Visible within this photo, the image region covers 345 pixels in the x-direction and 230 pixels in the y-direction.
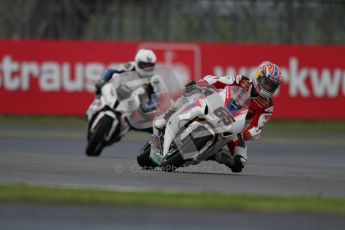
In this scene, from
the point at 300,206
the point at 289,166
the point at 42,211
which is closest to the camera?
the point at 42,211

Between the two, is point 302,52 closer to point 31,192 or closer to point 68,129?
point 68,129

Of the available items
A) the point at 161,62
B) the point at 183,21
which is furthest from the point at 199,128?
the point at 183,21

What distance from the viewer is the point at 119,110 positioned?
1603 cm

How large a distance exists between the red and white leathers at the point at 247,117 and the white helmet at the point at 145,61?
3529mm

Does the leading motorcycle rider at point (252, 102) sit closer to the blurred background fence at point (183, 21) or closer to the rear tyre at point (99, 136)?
the rear tyre at point (99, 136)

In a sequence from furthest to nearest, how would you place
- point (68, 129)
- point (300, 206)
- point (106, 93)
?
point (68, 129) < point (106, 93) < point (300, 206)

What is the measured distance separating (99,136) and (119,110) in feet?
1.81

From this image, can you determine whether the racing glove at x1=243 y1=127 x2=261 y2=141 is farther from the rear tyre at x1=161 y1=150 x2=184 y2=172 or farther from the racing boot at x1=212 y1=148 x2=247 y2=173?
the rear tyre at x1=161 y1=150 x2=184 y2=172

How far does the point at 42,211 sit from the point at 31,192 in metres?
1.07

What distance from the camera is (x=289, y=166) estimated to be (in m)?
15.2

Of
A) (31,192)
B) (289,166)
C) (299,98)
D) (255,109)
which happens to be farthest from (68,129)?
(31,192)

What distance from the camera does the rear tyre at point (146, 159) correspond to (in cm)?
1291

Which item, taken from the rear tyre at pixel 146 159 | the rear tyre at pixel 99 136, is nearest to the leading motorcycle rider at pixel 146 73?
the rear tyre at pixel 99 136

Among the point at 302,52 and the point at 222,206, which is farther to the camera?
the point at 302,52
